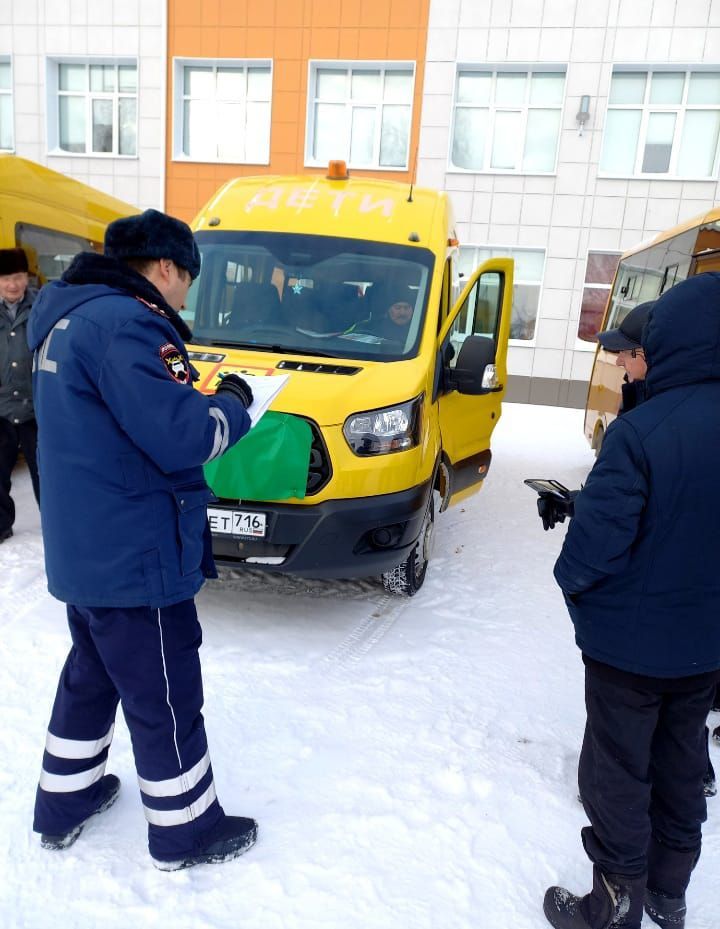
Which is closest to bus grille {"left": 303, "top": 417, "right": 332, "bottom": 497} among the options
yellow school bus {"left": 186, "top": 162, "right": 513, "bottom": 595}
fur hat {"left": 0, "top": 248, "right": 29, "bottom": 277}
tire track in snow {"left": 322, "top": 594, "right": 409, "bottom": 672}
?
yellow school bus {"left": 186, "top": 162, "right": 513, "bottom": 595}

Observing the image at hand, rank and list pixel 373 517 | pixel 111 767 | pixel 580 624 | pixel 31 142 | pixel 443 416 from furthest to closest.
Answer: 1. pixel 31 142
2. pixel 443 416
3. pixel 373 517
4. pixel 111 767
5. pixel 580 624

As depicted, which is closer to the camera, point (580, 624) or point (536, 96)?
point (580, 624)

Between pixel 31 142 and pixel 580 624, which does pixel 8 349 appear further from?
pixel 31 142

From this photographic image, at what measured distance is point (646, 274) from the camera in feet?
25.0

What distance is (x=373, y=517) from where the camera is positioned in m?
3.46

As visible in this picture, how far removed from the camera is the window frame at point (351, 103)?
48.0 feet

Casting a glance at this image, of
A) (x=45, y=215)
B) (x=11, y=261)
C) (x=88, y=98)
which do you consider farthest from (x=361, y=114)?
(x=11, y=261)

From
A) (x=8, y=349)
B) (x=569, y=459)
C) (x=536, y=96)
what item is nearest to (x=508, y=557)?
(x=8, y=349)

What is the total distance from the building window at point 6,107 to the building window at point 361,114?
280 inches

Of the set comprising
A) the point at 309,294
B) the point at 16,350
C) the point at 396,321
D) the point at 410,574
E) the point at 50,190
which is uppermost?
the point at 50,190

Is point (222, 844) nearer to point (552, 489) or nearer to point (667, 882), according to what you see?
point (667, 882)

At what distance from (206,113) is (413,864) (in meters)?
16.4

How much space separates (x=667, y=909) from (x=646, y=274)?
690cm

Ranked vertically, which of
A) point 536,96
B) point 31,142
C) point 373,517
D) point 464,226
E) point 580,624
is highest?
point 536,96
